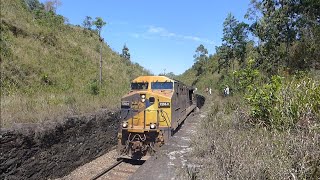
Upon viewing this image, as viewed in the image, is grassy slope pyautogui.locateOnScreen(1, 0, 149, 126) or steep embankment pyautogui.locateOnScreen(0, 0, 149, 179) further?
grassy slope pyautogui.locateOnScreen(1, 0, 149, 126)

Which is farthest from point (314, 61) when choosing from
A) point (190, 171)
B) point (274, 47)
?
point (274, 47)

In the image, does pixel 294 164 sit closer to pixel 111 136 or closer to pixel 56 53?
pixel 111 136

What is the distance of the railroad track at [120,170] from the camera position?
31.3 ft

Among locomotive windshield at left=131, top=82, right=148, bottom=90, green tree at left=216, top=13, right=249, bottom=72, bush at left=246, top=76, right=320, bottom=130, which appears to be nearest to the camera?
bush at left=246, top=76, right=320, bottom=130

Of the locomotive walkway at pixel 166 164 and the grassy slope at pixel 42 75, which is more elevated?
the grassy slope at pixel 42 75

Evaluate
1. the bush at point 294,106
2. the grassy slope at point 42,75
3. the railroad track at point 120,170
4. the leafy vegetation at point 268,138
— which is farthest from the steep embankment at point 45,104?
the bush at point 294,106

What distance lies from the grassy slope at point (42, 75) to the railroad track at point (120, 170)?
2.49 m

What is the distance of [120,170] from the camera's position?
1028 cm

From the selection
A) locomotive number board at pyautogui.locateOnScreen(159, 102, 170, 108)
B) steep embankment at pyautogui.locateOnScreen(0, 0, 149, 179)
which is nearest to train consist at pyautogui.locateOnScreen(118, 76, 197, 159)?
locomotive number board at pyautogui.locateOnScreen(159, 102, 170, 108)

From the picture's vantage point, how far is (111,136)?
14.1m

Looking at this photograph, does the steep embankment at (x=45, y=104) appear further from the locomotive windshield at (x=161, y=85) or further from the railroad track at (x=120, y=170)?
the locomotive windshield at (x=161, y=85)

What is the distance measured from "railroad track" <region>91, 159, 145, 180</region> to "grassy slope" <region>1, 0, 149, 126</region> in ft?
8.16

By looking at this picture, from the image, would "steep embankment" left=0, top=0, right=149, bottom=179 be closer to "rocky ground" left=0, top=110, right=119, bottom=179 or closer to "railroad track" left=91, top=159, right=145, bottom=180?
"rocky ground" left=0, top=110, right=119, bottom=179

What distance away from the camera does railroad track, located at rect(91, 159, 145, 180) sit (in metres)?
9.54
